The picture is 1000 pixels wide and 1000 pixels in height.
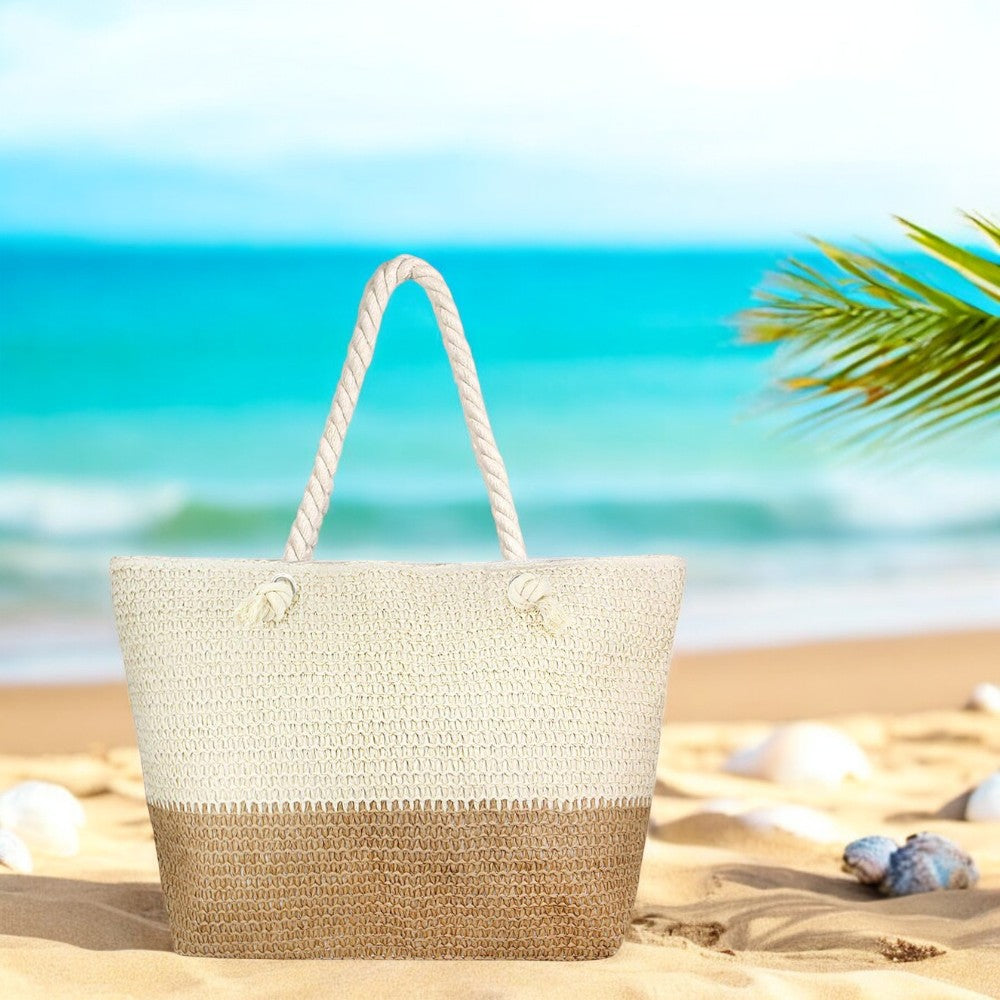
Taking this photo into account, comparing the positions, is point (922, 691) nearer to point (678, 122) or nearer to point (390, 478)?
point (390, 478)

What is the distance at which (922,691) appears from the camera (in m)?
3.85

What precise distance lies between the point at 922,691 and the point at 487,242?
288 inches

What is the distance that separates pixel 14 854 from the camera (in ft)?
5.96

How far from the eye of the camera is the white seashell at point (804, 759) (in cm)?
278

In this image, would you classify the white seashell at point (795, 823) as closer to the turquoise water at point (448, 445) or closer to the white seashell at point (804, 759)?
the white seashell at point (804, 759)

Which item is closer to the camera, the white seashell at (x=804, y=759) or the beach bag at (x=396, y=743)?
the beach bag at (x=396, y=743)

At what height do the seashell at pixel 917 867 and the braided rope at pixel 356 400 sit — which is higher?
the braided rope at pixel 356 400

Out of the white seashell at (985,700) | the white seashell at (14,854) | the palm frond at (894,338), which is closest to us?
the palm frond at (894,338)

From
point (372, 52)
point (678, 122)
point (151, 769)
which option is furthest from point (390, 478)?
point (151, 769)

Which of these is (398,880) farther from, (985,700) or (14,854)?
(985,700)

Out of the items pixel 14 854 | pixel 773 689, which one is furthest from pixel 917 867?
pixel 773 689

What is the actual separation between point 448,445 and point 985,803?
17.7 ft

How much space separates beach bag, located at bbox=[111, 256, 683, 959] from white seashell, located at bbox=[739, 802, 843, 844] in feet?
3.24

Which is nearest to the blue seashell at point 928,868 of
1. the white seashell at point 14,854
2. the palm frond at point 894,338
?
the palm frond at point 894,338
